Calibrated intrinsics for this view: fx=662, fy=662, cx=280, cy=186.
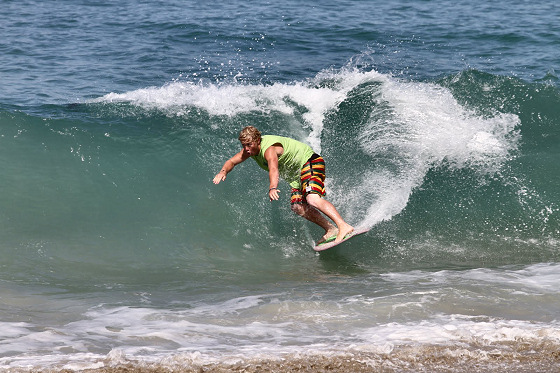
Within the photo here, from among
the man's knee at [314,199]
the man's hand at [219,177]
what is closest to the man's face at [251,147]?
the man's hand at [219,177]

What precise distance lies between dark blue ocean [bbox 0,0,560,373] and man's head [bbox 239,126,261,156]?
1339 mm

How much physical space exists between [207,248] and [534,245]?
387cm

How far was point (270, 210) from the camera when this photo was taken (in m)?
8.64

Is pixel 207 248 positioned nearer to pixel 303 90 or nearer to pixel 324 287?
pixel 324 287

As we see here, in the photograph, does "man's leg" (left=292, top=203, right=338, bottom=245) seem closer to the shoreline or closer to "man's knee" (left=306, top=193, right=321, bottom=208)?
"man's knee" (left=306, top=193, right=321, bottom=208)

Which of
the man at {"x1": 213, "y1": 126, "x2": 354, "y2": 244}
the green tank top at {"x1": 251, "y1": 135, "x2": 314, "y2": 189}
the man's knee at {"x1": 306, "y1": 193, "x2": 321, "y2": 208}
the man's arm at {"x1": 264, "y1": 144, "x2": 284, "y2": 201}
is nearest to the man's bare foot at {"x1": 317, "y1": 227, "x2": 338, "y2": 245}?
the man at {"x1": 213, "y1": 126, "x2": 354, "y2": 244}

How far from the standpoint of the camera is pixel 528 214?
8.66 meters

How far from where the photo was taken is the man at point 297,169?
700cm

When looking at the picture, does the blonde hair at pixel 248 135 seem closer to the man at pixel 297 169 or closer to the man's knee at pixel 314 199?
the man at pixel 297 169

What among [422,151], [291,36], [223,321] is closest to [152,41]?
[291,36]

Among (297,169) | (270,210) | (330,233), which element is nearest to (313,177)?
(297,169)

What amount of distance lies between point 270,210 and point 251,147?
1.82 metres

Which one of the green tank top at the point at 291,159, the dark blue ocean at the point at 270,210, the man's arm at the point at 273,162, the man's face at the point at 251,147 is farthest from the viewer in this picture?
the green tank top at the point at 291,159

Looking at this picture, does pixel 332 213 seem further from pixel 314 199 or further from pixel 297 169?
pixel 297 169
